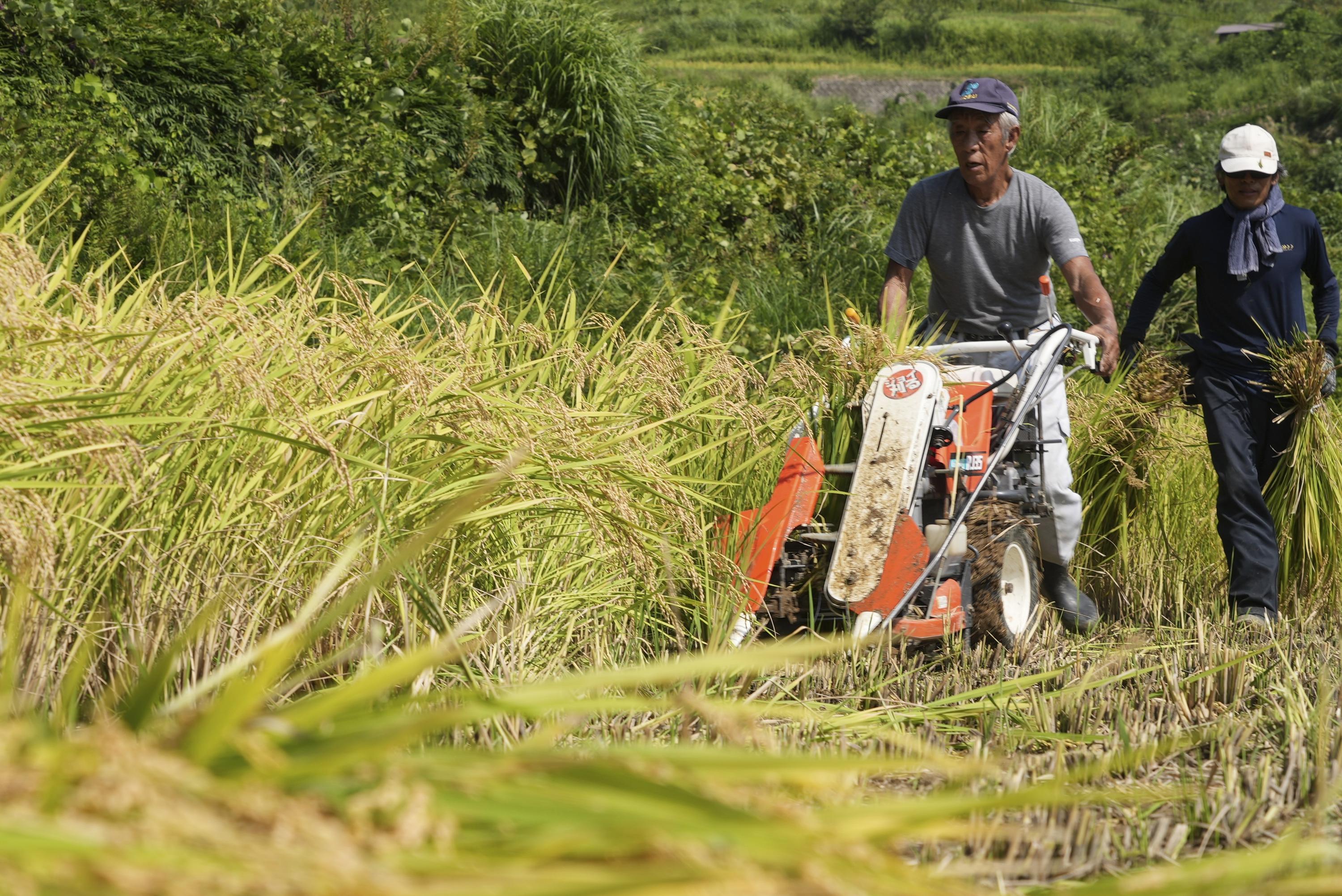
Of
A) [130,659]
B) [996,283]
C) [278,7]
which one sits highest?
→ [278,7]

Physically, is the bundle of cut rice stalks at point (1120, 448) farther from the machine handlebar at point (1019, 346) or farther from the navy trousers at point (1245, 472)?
the machine handlebar at point (1019, 346)

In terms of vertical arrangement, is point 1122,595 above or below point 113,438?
below

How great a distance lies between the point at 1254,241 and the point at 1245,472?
845mm

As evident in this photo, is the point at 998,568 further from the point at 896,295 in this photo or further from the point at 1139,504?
the point at 1139,504

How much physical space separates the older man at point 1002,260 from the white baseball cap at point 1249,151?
2.10ft

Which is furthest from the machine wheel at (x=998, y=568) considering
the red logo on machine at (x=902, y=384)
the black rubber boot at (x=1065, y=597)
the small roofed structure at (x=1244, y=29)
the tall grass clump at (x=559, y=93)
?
the small roofed structure at (x=1244, y=29)

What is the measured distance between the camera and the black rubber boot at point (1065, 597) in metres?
4.57

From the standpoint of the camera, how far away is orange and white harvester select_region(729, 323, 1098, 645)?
3656 millimetres

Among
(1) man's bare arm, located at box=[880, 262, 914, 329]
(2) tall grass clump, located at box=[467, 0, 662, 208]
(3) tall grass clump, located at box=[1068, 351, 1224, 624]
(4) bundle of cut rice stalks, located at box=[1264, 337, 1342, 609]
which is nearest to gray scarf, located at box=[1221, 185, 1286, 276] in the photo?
(4) bundle of cut rice stalks, located at box=[1264, 337, 1342, 609]

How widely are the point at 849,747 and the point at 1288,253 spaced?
3.01 m

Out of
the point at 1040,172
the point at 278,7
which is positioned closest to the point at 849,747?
the point at 278,7

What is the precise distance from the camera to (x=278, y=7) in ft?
30.7

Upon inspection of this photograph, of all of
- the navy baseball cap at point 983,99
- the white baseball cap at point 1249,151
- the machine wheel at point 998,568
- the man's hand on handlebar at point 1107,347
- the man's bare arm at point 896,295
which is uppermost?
the navy baseball cap at point 983,99

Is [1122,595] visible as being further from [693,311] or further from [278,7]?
[278,7]
